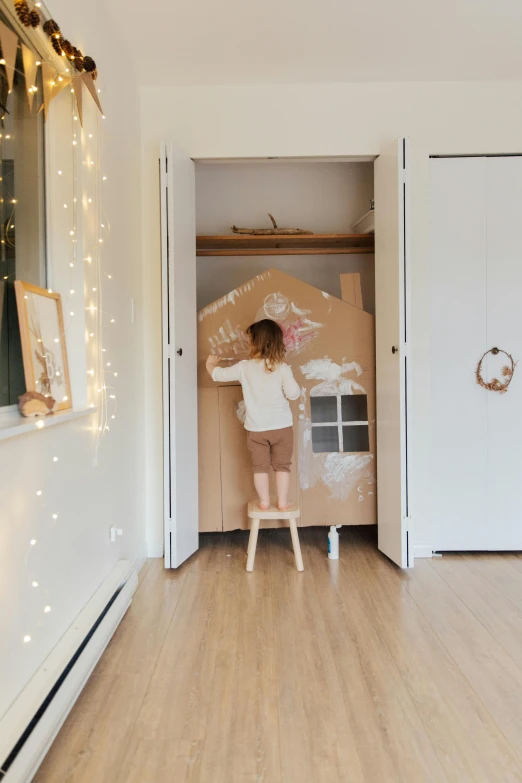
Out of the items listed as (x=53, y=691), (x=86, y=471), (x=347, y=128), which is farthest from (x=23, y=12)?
(x=347, y=128)

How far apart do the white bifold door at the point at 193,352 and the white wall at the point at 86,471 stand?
184mm

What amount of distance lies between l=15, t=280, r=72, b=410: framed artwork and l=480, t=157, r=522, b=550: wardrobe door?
7.07ft

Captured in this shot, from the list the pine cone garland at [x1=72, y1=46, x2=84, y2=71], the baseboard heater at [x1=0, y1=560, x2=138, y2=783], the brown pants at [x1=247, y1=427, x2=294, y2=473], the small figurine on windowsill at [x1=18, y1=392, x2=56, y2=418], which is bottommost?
the baseboard heater at [x1=0, y1=560, x2=138, y2=783]

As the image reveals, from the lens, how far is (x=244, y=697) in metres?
1.61

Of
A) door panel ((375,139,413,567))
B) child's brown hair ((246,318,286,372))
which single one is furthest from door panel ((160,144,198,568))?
door panel ((375,139,413,567))

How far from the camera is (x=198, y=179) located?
3568 mm

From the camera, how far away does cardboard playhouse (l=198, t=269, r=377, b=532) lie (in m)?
2.95

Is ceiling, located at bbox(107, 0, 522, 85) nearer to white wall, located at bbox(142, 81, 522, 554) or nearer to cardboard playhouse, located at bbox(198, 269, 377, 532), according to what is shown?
white wall, located at bbox(142, 81, 522, 554)

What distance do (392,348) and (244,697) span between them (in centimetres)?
173

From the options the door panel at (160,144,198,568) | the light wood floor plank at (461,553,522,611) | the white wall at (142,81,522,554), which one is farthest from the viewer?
the white wall at (142,81,522,554)

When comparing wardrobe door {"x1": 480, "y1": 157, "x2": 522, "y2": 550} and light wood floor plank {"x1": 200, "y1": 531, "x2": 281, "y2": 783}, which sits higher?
wardrobe door {"x1": 480, "y1": 157, "x2": 522, "y2": 550}

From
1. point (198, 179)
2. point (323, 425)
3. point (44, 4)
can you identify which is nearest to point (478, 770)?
point (323, 425)

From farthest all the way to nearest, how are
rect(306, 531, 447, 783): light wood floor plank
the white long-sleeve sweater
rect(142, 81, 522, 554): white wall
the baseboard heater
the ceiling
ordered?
rect(142, 81, 522, 554): white wall
the white long-sleeve sweater
the ceiling
rect(306, 531, 447, 783): light wood floor plank
the baseboard heater

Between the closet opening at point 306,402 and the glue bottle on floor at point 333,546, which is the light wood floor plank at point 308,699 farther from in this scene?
the closet opening at point 306,402
